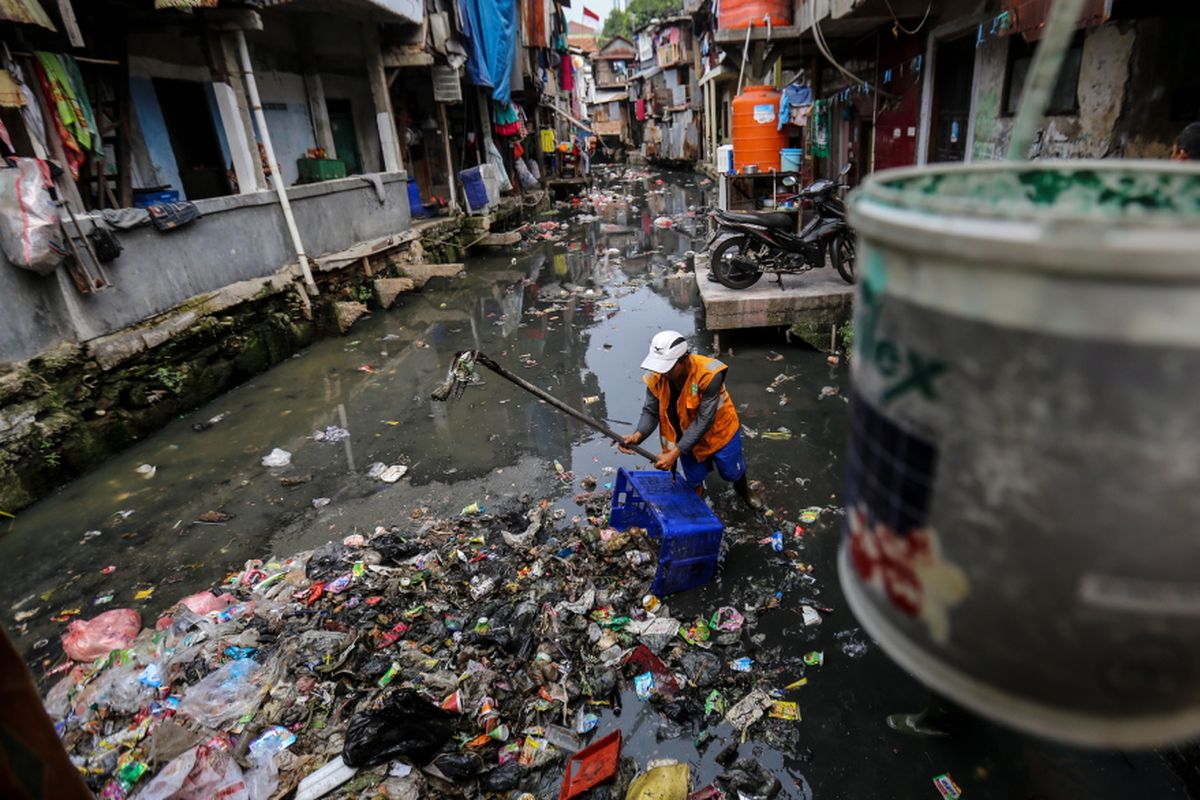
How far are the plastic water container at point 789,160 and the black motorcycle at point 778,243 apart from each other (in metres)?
1.66

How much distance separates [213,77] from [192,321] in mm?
3891

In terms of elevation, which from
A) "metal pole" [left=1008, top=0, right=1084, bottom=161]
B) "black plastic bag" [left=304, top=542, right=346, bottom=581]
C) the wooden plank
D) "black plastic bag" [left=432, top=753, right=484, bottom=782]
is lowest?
"black plastic bag" [left=432, top=753, right=484, bottom=782]

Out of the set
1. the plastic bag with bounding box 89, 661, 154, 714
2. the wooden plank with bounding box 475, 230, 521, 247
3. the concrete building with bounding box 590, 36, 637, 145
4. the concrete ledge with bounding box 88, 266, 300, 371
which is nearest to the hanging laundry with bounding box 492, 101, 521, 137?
the wooden plank with bounding box 475, 230, 521, 247

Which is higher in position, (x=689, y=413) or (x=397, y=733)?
(x=689, y=413)

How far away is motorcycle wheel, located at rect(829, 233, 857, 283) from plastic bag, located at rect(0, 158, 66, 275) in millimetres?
8252

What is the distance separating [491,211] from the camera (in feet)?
55.8

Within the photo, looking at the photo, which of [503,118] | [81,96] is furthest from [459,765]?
[503,118]

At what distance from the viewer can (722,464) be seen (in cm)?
448

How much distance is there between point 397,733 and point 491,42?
1716 cm

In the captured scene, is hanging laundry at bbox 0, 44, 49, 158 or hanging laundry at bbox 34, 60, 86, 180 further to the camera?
hanging laundry at bbox 34, 60, 86, 180

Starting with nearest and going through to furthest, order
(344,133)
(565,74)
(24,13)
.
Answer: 1. (24,13)
2. (344,133)
3. (565,74)

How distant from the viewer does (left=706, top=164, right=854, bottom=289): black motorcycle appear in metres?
8.16

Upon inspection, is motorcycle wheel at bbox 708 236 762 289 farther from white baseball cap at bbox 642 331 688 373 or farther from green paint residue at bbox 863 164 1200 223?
green paint residue at bbox 863 164 1200 223

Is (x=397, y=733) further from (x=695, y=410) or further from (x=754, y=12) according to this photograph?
(x=754, y=12)
